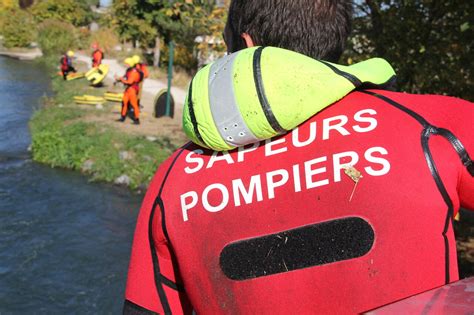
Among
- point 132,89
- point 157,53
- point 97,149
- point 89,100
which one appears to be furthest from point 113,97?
point 157,53

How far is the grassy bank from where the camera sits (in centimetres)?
927

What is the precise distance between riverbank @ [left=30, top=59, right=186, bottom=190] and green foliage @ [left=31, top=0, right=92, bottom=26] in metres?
27.3

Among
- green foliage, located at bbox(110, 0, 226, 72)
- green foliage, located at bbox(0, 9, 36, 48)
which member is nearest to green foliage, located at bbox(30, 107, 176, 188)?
green foliage, located at bbox(110, 0, 226, 72)

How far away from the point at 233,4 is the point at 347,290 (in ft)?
1.99

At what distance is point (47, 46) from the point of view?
30641 millimetres

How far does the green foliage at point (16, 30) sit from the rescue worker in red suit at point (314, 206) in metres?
38.3

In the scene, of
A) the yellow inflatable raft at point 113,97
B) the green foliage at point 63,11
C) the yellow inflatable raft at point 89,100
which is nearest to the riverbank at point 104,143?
the yellow inflatable raft at point 89,100

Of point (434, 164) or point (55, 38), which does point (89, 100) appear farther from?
point (55, 38)

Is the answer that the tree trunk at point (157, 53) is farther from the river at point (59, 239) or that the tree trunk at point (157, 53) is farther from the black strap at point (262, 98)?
the black strap at point (262, 98)

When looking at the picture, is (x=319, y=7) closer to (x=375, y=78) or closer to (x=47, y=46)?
(x=375, y=78)

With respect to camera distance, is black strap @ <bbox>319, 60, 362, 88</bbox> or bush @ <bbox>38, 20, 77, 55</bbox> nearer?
black strap @ <bbox>319, 60, 362, 88</bbox>

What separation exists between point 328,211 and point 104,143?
9.56 meters

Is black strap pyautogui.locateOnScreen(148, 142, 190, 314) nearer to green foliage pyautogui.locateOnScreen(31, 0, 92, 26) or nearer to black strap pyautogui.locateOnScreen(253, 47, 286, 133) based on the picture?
black strap pyautogui.locateOnScreen(253, 47, 286, 133)

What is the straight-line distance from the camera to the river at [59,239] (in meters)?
5.68
